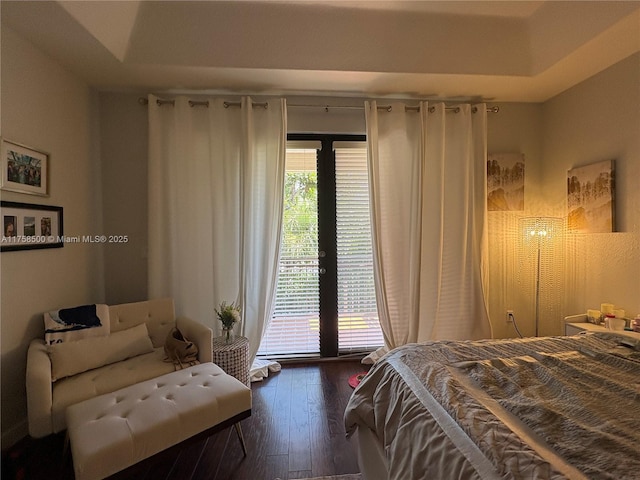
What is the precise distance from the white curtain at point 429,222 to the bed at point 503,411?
123 cm

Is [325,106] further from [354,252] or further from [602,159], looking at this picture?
[602,159]

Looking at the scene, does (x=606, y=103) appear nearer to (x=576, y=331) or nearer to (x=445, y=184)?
(x=445, y=184)

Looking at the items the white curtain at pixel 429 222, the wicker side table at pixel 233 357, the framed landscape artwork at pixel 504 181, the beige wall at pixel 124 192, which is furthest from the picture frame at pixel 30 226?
the framed landscape artwork at pixel 504 181

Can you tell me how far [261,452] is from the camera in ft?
6.25

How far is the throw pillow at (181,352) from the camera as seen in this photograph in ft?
7.08

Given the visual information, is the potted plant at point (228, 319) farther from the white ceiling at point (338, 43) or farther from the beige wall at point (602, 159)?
the beige wall at point (602, 159)

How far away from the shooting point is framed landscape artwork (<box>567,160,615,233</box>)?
248cm

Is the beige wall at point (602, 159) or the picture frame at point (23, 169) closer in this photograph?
the picture frame at point (23, 169)

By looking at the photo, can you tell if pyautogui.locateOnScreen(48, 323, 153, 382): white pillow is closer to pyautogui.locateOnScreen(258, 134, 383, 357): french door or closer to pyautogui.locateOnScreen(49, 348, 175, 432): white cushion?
pyautogui.locateOnScreen(49, 348, 175, 432): white cushion

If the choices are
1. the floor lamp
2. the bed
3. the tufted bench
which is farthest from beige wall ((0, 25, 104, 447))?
the floor lamp

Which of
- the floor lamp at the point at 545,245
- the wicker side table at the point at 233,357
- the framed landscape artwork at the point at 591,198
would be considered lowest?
the wicker side table at the point at 233,357

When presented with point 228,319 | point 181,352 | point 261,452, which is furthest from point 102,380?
point 261,452

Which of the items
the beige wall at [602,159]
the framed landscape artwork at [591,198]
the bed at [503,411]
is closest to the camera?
the bed at [503,411]

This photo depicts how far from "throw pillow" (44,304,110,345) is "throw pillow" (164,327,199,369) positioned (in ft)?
1.54
